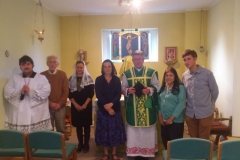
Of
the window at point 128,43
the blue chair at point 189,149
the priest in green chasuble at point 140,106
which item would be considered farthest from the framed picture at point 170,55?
the blue chair at point 189,149

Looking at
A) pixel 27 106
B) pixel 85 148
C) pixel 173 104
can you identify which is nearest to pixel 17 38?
pixel 27 106

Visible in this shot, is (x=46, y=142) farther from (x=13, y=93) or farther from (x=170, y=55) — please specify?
(x=170, y=55)

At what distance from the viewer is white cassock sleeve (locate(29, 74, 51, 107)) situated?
2.83m

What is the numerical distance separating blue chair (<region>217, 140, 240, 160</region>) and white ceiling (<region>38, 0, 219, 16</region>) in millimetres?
2982

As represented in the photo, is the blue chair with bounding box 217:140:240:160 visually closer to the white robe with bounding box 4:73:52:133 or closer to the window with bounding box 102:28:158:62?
the white robe with bounding box 4:73:52:133

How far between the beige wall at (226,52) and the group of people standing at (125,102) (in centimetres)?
75

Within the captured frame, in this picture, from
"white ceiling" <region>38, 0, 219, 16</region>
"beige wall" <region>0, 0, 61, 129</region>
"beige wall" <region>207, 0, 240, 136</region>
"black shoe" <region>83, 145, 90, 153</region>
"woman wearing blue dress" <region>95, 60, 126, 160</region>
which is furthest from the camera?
"white ceiling" <region>38, 0, 219, 16</region>

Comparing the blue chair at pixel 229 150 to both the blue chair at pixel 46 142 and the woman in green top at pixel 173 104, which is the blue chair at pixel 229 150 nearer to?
the woman in green top at pixel 173 104

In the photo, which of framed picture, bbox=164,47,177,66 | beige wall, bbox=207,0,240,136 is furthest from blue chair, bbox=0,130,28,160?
framed picture, bbox=164,47,177,66

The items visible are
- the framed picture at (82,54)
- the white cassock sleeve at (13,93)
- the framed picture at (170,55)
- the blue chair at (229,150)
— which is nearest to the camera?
the blue chair at (229,150)

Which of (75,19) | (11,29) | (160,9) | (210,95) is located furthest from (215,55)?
(11,29)

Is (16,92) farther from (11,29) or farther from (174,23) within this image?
(174,23)

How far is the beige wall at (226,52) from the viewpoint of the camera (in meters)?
3.23

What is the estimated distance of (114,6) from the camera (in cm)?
459
